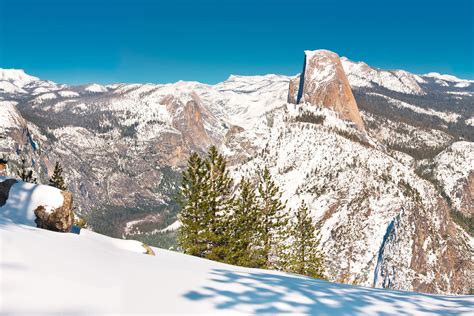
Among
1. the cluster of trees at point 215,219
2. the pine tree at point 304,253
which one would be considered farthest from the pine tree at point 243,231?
A: the pine tree at point 304,253

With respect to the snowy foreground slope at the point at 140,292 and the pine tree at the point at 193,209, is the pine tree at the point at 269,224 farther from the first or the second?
the snowy foreground slope at the point at 140,292

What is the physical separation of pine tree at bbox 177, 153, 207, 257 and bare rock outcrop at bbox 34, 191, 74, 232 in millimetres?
19368

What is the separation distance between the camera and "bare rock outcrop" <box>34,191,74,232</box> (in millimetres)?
12297

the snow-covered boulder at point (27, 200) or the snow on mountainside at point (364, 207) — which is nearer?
the snow-covered boulder at point (27, 200)

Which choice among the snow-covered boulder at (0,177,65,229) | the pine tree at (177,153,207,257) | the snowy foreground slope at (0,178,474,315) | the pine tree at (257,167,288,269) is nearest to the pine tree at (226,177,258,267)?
the pine tree at (257,167,288,269)

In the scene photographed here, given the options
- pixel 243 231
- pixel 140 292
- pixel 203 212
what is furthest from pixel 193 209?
pixel 140 292

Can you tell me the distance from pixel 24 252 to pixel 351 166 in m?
154

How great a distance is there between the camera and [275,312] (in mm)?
5539

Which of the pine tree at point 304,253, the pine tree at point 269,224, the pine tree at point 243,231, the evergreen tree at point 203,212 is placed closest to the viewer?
the evergreen tree at point 203,212

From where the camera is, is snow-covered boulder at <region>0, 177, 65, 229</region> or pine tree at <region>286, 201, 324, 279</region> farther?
pine tree at <region>286, 201, 324, 279</region>

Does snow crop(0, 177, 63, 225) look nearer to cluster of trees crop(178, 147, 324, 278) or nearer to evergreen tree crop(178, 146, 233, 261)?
cluster of trees crop(178, 147, 324, 278)

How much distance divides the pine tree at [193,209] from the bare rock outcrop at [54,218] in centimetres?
1937

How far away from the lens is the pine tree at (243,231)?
1322 inches

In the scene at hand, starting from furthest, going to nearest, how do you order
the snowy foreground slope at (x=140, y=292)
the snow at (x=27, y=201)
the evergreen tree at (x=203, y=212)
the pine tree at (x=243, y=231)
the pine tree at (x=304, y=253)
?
the pine tree at (x=304, y=253), the pine tree at (x=243, y=231), the evergreen tree at (x=203, y=212), the snow at (x=27, y=201), the snowy foreground slope at (x=140, y=292)
